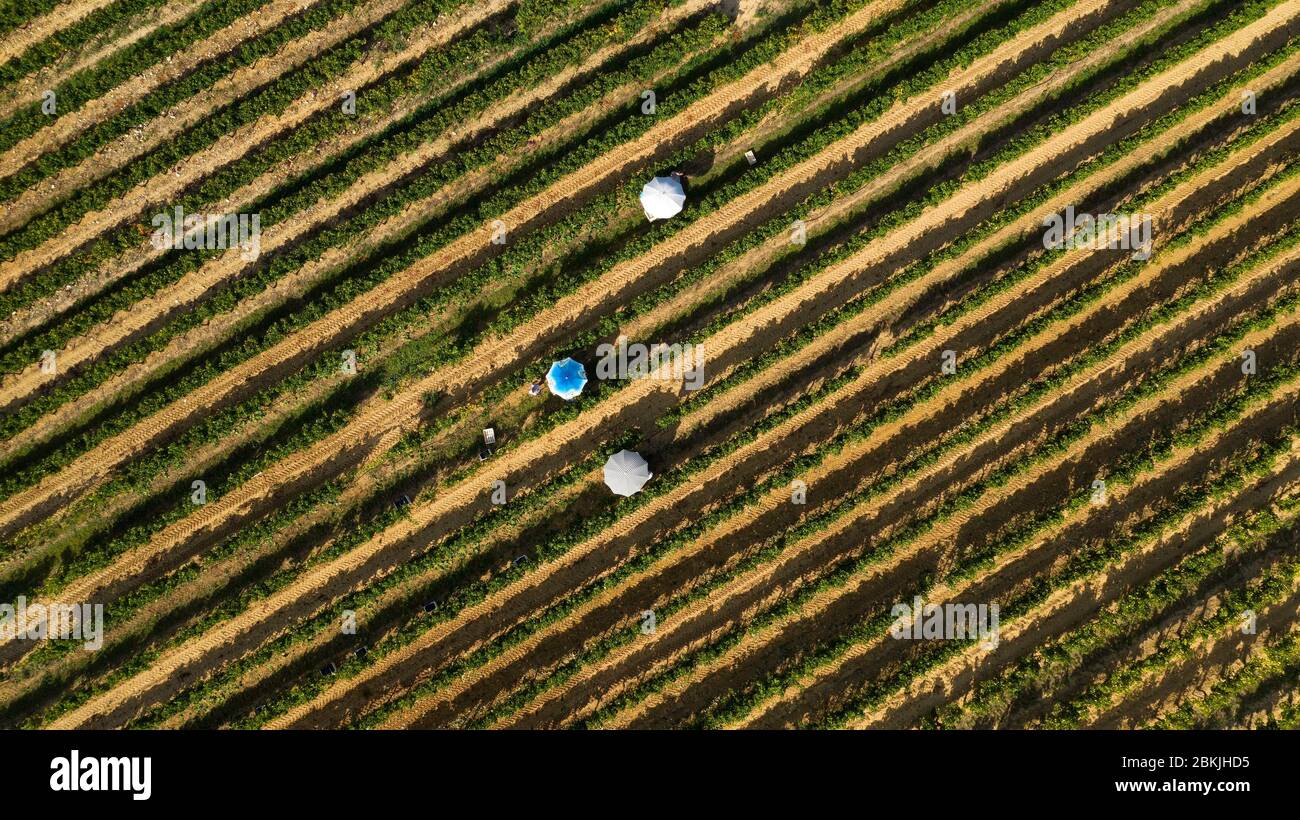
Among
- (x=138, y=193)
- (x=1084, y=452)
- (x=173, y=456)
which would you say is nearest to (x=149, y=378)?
(x=173, y=456)

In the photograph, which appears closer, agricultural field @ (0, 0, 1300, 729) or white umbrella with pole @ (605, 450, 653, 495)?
white umbrella with pole @ (605, 450, 653, 495)

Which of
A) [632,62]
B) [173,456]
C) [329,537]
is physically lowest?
[329,537]

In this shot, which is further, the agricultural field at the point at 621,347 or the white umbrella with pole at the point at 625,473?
the agricultural field at the point at 621,347

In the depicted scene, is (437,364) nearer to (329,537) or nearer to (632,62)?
(329,537)

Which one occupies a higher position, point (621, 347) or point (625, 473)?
point (621, 347)

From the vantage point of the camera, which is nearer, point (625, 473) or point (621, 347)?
point (625, 473)

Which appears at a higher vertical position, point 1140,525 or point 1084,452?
point 1084,452
